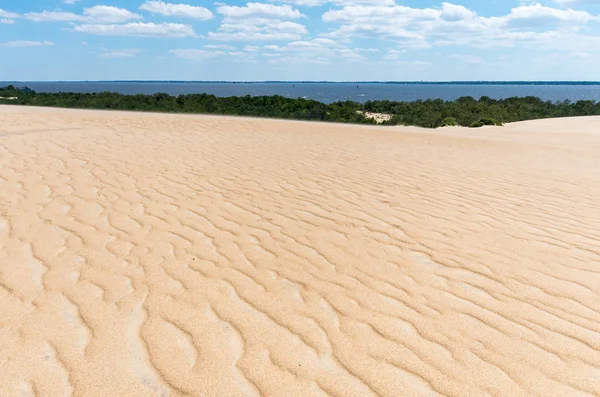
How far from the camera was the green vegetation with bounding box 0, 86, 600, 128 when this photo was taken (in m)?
26.4

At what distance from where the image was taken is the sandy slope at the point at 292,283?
8.34 feet

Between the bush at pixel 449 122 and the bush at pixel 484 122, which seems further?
the bush at pixel 449 122

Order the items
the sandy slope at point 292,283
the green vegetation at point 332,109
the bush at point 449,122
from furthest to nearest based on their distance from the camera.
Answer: the green vegetation at point 332,109 < the bush at point 449,122 < the sandy slope at point 292,283

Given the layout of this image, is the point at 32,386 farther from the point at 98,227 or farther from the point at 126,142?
the point at 126,142

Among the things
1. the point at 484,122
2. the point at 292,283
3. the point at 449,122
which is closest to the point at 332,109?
the point at 449,122

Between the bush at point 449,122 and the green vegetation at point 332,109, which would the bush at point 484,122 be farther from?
the bush at point 449,122

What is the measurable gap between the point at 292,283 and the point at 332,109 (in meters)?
26.2

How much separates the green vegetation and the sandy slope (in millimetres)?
19441

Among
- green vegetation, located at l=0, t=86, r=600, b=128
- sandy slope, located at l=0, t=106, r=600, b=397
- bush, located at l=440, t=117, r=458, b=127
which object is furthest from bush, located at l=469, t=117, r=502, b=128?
sandy slope, located at l=0, t=106, r=600, b=397

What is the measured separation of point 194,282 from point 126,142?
7448 mm

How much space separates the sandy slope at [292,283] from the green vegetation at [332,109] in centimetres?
1944

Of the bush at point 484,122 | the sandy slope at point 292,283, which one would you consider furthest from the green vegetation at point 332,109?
the sandy slope at point 292,283

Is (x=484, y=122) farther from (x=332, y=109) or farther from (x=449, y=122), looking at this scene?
(x=332, y=109)

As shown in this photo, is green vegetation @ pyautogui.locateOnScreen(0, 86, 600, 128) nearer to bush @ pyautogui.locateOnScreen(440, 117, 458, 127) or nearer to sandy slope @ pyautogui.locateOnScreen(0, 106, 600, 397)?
bush @ pyautogui.locateOnScreen(440, 117, 458, 127)
